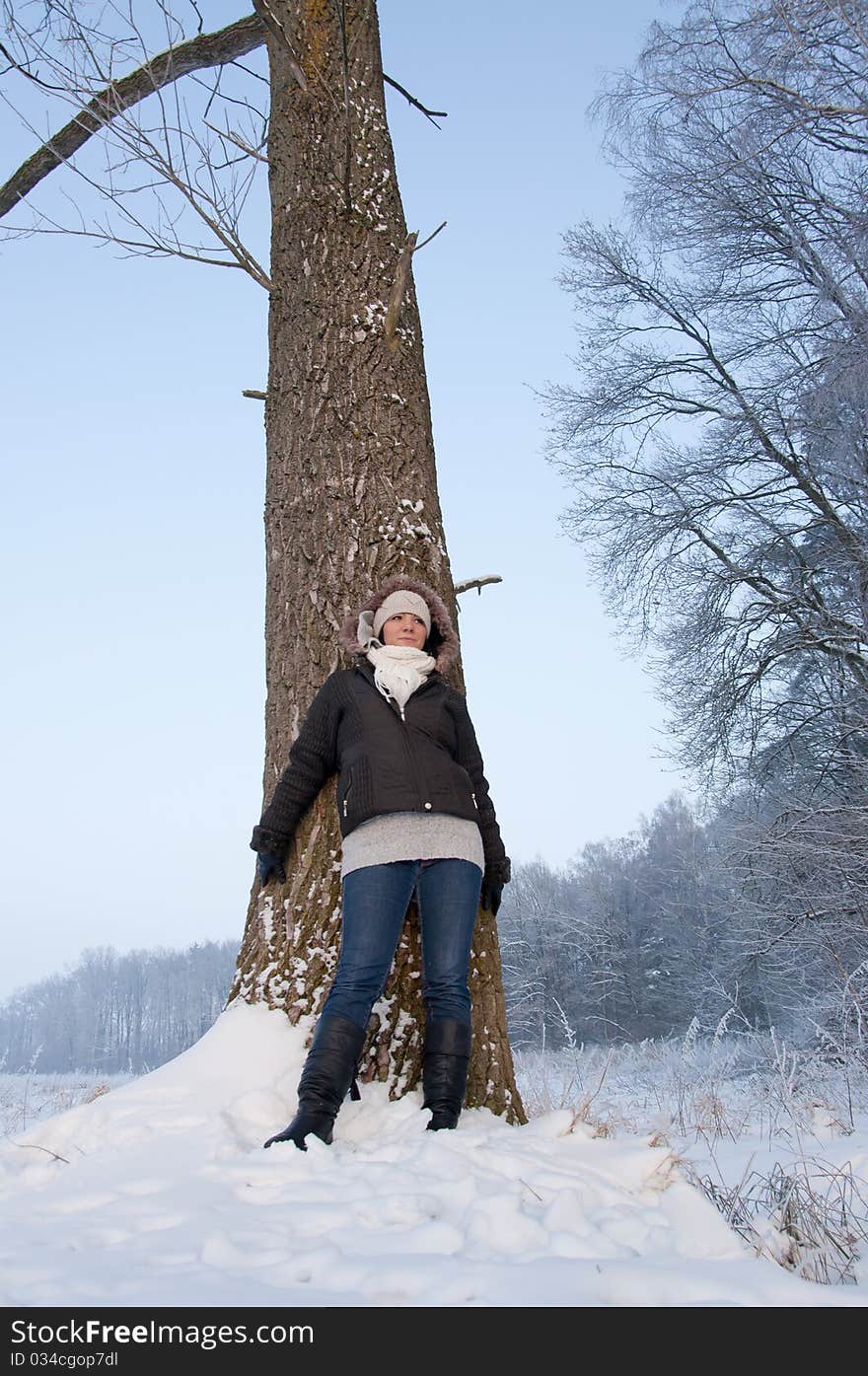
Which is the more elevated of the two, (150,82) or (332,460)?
(150,82)

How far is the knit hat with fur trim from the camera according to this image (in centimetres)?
303

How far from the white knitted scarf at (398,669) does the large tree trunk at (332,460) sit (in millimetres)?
218

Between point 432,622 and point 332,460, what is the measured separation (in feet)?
2.42

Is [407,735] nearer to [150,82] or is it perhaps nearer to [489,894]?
[489,894]

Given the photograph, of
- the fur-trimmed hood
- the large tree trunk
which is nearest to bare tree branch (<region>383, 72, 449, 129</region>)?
the large tree trunk

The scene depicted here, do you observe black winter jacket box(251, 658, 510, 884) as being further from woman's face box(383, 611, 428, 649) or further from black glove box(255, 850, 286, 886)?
woman's face box(383, 611, 428, 649)

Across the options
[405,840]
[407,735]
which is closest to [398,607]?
[407,735]

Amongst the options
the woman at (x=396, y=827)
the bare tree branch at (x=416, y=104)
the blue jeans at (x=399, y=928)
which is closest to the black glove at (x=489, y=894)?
the woman at (x=396, y=827)

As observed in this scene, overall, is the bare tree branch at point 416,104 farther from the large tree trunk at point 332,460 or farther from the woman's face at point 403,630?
the woman's face at point 403,630

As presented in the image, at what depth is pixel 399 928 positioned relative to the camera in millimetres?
2709

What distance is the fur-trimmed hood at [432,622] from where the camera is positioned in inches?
120

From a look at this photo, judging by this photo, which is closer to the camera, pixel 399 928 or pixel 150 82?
pixel 399 928

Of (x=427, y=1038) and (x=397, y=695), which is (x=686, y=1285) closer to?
(x=427, y=1038)

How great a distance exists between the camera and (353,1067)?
2.45 m
